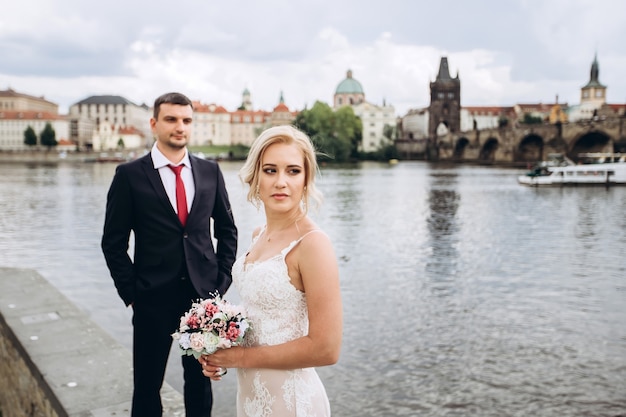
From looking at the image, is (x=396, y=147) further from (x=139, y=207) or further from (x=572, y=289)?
(x=139, y=207)

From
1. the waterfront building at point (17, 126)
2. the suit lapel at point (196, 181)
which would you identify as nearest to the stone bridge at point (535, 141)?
the suit lapel at point (196, 181)

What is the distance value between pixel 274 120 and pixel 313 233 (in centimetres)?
12366

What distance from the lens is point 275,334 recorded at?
1.97 meters

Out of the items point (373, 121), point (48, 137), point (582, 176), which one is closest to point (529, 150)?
point (582, 176)

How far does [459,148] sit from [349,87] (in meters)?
45.2

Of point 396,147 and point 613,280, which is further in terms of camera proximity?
point 396,147

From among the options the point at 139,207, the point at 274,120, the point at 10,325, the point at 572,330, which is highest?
the point at 274,120

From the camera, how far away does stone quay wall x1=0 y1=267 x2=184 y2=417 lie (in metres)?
3.59

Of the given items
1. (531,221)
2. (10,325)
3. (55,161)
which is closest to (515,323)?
(10,325)

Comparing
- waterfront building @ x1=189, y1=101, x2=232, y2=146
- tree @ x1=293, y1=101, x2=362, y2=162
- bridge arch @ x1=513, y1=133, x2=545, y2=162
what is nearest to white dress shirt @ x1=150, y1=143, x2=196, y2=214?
bridge arch @ x1=513, y1=133, x2=545, y2=162

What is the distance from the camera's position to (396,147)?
102m

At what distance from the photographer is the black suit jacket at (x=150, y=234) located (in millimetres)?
3109

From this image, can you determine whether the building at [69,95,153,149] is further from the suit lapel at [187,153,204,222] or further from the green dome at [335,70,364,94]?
the suit lapel at [187,153,204,222]

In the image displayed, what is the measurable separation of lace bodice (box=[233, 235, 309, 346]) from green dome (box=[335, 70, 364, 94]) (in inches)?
5218
